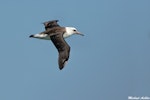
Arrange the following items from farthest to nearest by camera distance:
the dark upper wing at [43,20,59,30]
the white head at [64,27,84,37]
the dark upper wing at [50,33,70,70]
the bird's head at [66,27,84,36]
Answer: the dark upper wing at [43,20,59,30], the bird's head at [66,27,84,36], the white head at [64,27,84,37], the dark upper wing at [50,33,70,70]

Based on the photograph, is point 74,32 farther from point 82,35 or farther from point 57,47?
point 57,47

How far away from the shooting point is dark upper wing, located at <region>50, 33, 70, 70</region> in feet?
140

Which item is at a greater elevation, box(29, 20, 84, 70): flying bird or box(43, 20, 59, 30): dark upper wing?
box(43, 20, 59, 30): dark upper wing

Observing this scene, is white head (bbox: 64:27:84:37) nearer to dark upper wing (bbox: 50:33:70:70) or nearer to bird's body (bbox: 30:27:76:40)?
bird's body (bbox: 30:27:76:40)

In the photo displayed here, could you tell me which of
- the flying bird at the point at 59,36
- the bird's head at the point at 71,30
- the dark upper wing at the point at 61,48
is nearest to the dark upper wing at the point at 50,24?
the flying bird at the point at 59,36

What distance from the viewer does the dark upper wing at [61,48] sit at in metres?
42.7

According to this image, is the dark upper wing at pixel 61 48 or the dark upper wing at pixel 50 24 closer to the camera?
the dark upper wing at pixel 61 48

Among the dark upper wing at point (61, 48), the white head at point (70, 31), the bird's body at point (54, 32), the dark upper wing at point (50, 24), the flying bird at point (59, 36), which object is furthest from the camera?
the dark upper wing at point (50, 24)

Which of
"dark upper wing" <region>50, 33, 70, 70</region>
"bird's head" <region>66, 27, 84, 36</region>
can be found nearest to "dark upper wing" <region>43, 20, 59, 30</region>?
"bird's head" <region>66, 27, 84, 36</region>

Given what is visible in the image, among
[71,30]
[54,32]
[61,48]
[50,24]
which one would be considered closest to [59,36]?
[54,32]

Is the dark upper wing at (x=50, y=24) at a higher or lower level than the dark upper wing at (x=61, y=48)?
higher

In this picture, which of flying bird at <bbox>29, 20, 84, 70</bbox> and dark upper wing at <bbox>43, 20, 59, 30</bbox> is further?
dark upper wing at <bbox>43, 20, 59, 30</bbox>

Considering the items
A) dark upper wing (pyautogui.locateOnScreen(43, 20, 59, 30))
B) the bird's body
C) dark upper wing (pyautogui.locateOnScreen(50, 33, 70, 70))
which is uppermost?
dark upper wing (pyautogui.locateOnScreen(43, 20, 59, 30))

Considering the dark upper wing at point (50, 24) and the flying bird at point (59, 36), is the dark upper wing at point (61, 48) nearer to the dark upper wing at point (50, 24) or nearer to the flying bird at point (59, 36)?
the flying bird at point (59, 36)
